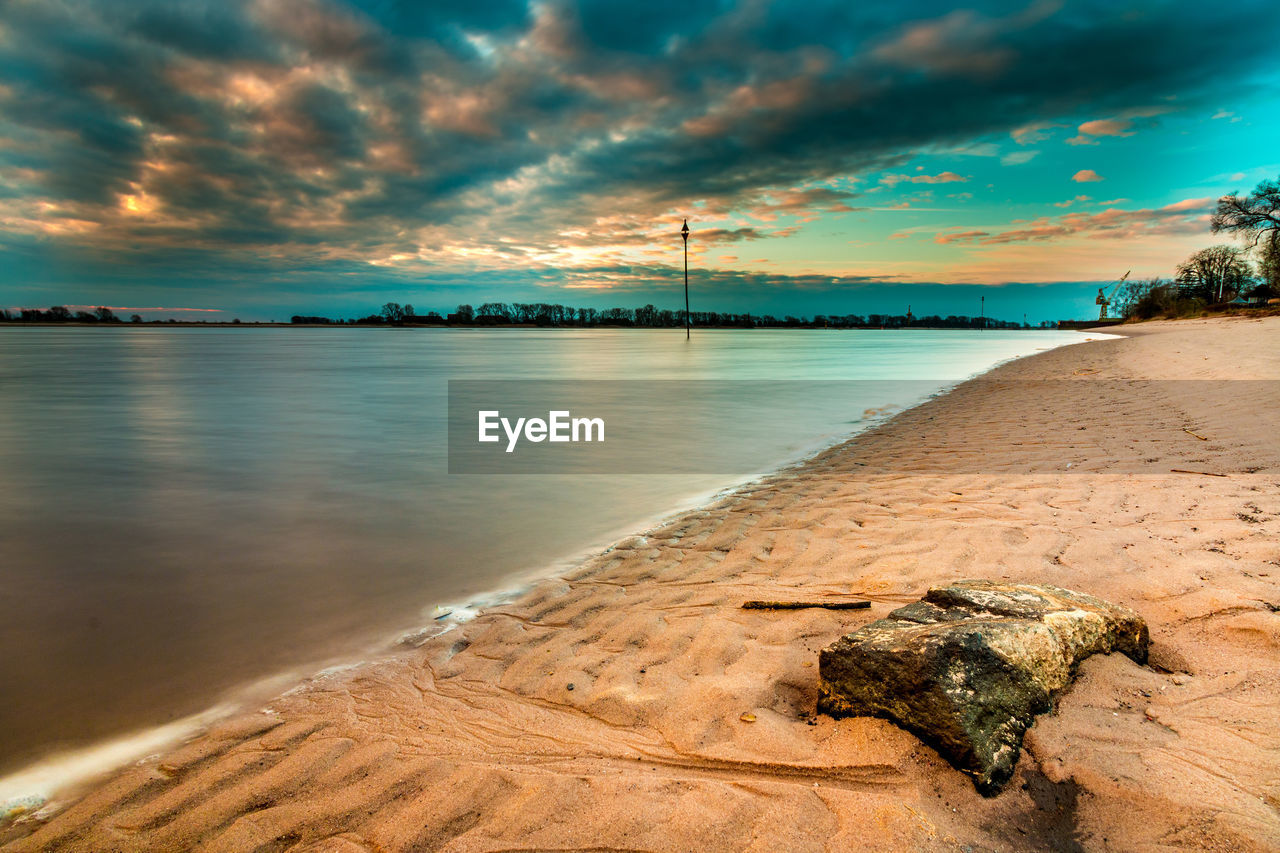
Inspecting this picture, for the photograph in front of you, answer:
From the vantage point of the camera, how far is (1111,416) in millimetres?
9289

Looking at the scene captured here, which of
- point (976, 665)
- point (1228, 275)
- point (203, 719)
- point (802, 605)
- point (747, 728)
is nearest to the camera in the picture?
point (976, 665)

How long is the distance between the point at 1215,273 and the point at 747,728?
94.2 m

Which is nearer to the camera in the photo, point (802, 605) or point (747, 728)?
point (747, 728)

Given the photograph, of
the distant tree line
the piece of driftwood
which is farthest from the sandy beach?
the distant tree line

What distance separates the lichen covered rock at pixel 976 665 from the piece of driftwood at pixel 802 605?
68 cm

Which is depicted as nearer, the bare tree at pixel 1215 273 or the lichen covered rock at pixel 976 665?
the lichen covered rock at pixel 976 665

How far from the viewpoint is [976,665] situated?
6.88 ft

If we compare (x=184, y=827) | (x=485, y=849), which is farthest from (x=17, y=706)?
(x=485, y=849)

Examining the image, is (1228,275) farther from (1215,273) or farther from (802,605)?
(802,605)

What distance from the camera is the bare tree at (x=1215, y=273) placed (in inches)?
2562

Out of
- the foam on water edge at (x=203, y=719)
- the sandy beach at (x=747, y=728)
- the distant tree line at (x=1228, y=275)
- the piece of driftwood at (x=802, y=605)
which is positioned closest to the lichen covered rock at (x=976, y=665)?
the sandy beach at (x=747, y=728)

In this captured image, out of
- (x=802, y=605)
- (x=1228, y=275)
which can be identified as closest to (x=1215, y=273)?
(x=1228, y=275)

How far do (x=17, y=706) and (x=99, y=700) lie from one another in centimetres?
37

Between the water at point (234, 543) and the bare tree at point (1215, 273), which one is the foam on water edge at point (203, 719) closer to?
the water at point (234, 543)
